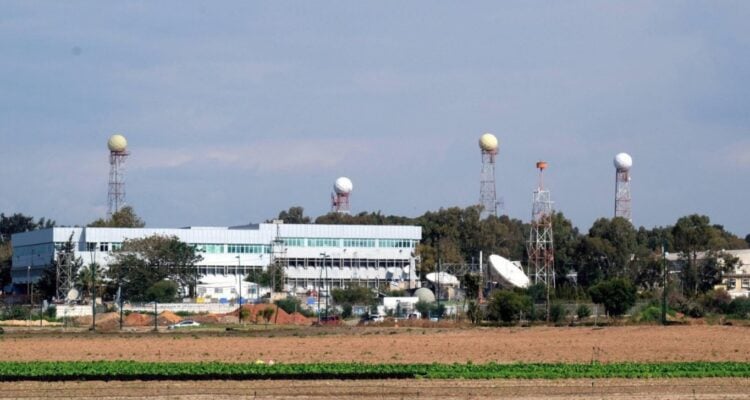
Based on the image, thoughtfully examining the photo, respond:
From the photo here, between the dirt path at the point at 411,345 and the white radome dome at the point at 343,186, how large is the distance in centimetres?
8480

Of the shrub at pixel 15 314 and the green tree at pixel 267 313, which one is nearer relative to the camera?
the green tree at pixel 267 313

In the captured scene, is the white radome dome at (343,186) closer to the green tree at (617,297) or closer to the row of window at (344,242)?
the row of window at (344,242)

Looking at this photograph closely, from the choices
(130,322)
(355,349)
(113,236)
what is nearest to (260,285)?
(113,236)

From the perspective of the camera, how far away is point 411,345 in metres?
62.1

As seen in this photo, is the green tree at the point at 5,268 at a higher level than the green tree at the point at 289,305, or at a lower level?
higher

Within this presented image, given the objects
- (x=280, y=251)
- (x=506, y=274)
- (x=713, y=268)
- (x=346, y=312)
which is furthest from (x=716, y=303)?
(x=280, y=251)

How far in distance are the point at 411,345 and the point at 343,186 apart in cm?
10240

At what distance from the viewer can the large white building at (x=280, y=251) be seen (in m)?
139

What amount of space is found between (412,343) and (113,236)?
270 ft

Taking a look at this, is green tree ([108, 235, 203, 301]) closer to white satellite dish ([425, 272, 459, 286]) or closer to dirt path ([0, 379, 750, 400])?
white satellite dish ([425, 272, 459, 286])

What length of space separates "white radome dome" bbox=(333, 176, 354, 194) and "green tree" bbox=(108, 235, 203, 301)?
31.3 meters

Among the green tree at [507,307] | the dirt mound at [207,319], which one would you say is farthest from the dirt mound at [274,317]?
the green tree at [507,307]

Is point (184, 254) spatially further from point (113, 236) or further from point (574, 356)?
point (574, 356)

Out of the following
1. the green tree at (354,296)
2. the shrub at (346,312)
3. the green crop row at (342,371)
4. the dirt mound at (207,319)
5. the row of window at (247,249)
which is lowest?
the green crop row at (342,371)
